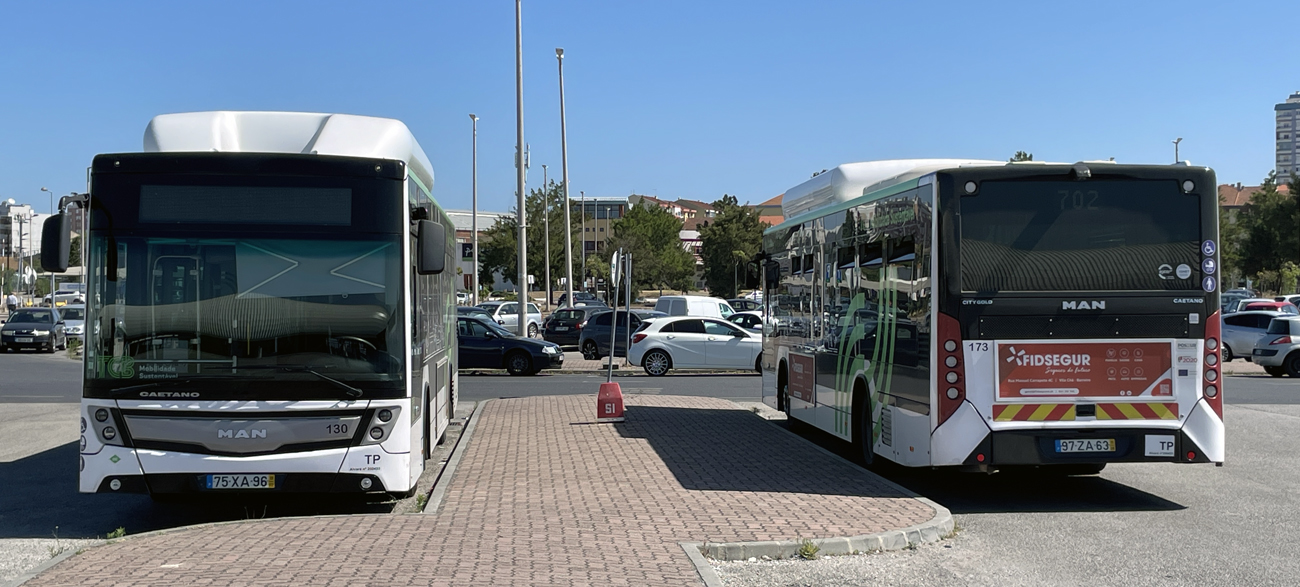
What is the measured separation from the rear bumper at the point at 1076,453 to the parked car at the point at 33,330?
3860cm

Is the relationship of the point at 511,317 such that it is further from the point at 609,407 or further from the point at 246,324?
the point at 246,324

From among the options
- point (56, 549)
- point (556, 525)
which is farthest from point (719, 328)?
point (56, 549)

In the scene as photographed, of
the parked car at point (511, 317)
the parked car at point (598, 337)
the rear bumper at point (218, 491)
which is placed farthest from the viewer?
the parked car at point (511, 317)

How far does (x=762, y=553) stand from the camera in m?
7.77

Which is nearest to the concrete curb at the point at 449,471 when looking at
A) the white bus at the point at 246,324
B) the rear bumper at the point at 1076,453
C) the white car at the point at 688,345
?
the white bus at the point at 246,324

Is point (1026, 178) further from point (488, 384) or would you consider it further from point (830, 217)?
point (488, 384)

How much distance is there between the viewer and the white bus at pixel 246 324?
351 inches

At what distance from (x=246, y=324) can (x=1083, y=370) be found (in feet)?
21.7

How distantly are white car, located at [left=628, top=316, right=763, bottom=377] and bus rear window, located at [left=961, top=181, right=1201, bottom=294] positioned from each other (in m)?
18.6

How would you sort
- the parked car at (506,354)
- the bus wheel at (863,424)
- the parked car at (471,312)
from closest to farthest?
the bus wheel at (863,424), the parked car at (506,354), the parked car at (471,312)

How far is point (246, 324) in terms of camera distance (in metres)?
9.00

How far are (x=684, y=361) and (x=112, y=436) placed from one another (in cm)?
2023

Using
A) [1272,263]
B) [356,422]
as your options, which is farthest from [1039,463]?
[1272,263]

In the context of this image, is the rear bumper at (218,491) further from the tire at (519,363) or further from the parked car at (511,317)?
the parked car at (511,317)
